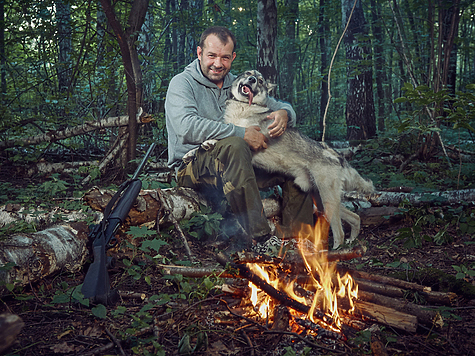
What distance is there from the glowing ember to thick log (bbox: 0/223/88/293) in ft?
5.52

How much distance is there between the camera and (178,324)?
7.32ft

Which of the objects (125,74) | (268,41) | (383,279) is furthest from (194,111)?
(268,41)

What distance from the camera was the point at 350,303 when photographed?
7.84 feet

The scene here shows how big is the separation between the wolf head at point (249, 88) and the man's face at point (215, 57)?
0.76 ft

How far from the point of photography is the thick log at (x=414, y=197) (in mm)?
4504

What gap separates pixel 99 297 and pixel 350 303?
180 centimetres

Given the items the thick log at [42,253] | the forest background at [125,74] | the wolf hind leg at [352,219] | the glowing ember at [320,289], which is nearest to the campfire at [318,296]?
the glowing ember at [320,289]

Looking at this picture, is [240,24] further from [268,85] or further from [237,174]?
[237,174]

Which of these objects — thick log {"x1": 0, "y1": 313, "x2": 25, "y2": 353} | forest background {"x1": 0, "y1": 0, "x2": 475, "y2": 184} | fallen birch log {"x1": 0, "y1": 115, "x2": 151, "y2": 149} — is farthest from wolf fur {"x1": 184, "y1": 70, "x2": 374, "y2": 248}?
thick log {"x1": 0, "y1": 313, "x2": 25, "y2": 353}

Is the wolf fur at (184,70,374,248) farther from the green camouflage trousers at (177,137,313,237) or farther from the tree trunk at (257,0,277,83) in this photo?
the tree trunk at (257,0,277,83)

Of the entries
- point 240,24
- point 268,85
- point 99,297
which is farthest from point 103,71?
point 240,24

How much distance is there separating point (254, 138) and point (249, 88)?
78 centimetres

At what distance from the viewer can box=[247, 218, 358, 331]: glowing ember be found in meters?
2.30

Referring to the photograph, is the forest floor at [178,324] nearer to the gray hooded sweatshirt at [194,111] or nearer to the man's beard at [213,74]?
the gray hooded sweatshirt at [194,111]
